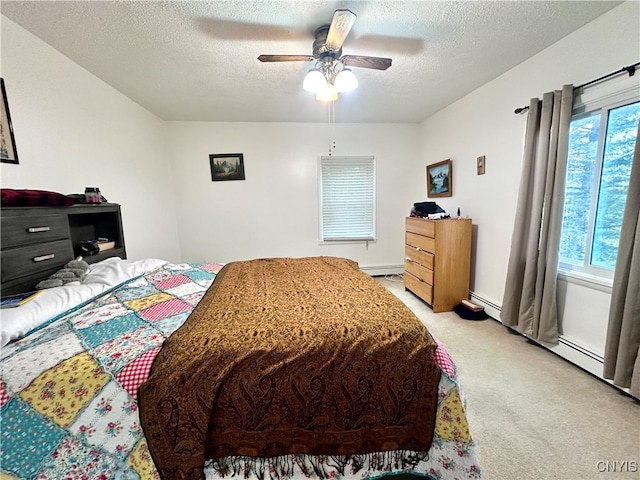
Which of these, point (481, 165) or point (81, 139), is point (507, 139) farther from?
point (81, 139)

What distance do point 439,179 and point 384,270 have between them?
1.65 metres

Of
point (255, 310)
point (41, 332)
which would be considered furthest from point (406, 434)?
point (41, 332)

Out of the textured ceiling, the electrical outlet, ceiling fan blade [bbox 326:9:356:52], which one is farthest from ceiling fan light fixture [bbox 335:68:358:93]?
the electrical outlet

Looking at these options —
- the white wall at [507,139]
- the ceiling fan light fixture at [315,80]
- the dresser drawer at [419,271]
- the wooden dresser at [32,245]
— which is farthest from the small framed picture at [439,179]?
the wooden dresser at [32,245]

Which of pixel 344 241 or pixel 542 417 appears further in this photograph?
pixel 344 241

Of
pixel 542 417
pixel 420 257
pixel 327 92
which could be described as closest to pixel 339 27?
pixel 327 92

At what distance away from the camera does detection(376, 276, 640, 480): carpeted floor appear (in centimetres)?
121

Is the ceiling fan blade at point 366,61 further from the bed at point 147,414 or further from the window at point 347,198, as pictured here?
the window at point 347,198

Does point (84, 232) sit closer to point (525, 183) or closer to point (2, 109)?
point (2, 109)

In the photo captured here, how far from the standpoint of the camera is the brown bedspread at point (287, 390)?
853mm

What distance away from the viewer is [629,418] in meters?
1.45

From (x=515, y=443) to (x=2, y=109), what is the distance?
3.50 metres

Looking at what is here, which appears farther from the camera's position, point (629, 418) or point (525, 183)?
point (525, 183)

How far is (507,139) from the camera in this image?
8.03 feet
